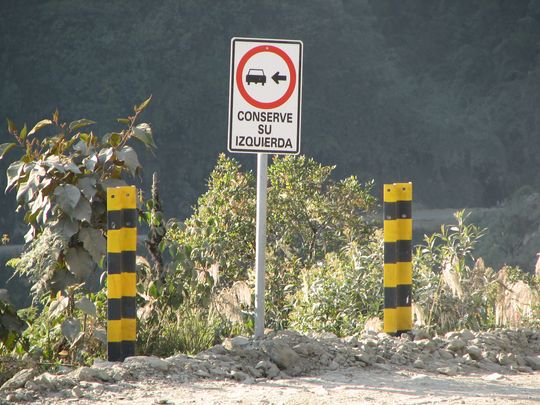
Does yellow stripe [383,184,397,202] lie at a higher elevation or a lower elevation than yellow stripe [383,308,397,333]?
higher

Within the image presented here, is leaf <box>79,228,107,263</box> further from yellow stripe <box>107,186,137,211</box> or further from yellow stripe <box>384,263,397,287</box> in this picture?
yellow stripe <box>384,263,397,287</box>

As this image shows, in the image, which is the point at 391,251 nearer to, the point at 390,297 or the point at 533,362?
the point at 390,297

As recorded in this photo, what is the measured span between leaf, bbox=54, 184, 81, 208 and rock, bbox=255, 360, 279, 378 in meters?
1.48

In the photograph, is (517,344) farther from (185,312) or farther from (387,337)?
(185,312)

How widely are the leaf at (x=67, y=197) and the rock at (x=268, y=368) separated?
4.87ft

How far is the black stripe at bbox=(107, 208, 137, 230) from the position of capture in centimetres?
A: 569

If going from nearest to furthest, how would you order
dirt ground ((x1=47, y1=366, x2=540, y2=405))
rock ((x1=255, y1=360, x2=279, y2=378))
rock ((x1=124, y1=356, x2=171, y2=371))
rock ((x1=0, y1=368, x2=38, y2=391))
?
dirt ground ((x1=47, y1=366, x2=540, y2=405))
rock ((x1=0, y1=368, x2=38, y2=391))
rock ((x1=124, y1=356, x2=171, y2=371))
rock ((x1=255, y1=360, x2=279, y2=378))

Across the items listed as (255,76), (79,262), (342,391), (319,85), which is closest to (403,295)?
(342,391)

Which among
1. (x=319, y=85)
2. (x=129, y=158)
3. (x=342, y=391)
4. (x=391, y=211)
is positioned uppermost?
(x=319, y=85)

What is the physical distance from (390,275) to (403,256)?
15cm

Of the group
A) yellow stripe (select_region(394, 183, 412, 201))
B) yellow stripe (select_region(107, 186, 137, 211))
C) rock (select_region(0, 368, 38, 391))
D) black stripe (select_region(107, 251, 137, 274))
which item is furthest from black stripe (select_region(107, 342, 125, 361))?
yellow stripe (select_region(394, 183, 412, 201))

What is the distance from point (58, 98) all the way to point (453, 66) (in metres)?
24.6

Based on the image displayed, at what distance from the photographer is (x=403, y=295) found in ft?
21.3

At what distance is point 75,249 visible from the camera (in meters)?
6.35
